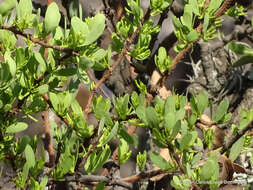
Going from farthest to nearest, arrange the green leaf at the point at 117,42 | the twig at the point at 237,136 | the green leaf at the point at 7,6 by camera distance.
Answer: the green leaf at the point at 117,42 → the twig at the point at 237,136 → the green leaf at the point at 7,6

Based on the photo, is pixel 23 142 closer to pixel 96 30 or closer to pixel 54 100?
pixel 54 100

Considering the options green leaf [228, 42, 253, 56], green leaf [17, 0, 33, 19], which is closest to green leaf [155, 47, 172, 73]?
green leaf [228, 42, 253, 56]

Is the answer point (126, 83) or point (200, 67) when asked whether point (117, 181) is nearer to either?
point (126, 83)

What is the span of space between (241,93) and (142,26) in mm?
806

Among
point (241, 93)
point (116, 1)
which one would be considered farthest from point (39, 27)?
point (241, 93)

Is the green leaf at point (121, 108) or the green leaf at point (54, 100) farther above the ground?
the green leaf at point (54, 100)

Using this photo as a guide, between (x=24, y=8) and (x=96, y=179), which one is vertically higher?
(x=24, y=8)

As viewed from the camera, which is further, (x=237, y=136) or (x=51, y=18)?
(x=237, y=136)

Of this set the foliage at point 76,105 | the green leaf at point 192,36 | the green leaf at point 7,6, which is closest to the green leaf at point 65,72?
the foliage at point 76,105

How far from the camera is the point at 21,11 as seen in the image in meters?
0.56

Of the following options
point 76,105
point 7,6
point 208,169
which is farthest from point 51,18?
point 208,169

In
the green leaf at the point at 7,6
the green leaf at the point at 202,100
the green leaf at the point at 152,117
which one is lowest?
the green leaf at the point at 152,117

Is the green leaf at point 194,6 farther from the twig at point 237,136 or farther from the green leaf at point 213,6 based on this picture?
the twig at point 237,136

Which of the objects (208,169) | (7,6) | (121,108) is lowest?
(208,169)
